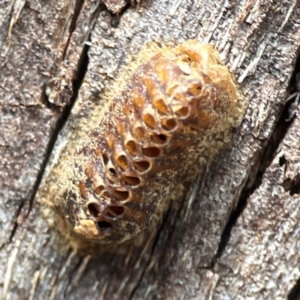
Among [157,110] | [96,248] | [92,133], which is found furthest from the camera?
[96,248]

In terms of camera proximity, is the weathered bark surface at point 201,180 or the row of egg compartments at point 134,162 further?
the weathered bark surface at point 201,180

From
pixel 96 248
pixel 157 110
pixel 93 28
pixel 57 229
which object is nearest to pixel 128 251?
pixel 96 248

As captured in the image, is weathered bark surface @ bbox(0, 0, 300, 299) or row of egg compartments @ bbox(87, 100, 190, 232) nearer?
row of egg compartments @ bbox(87, 100, 190, 232)

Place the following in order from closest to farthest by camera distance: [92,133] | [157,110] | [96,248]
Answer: [157,110] → [92,133] → [96,248]

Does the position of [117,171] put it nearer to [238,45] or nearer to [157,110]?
[157,110]
